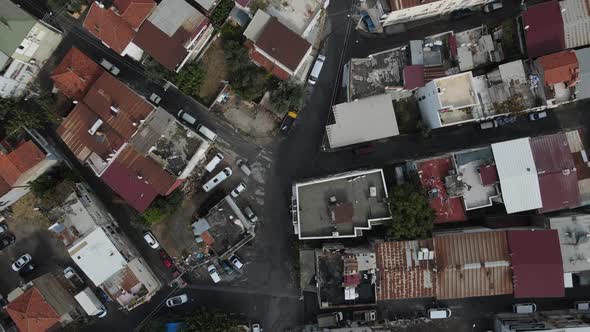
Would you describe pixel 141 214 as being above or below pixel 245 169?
below

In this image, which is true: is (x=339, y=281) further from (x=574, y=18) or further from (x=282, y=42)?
(x=574, y=18)

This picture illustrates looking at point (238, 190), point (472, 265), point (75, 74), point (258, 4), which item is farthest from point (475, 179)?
point (75, 74)

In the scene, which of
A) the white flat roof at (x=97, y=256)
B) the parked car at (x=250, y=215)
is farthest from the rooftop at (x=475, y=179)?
the white flat roof at (x=97, y=256)

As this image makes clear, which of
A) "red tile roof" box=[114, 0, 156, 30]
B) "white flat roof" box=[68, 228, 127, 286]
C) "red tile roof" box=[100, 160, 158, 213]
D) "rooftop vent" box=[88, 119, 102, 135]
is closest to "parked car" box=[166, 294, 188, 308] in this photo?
"white flat roof" box=[68, 228, 127, 286]

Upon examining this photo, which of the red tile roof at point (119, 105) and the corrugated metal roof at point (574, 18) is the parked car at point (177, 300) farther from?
the corrugated metal roof at point (574, 18)

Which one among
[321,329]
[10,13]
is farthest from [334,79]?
[10,13]

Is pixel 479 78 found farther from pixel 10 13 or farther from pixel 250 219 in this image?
pixel 10 13
